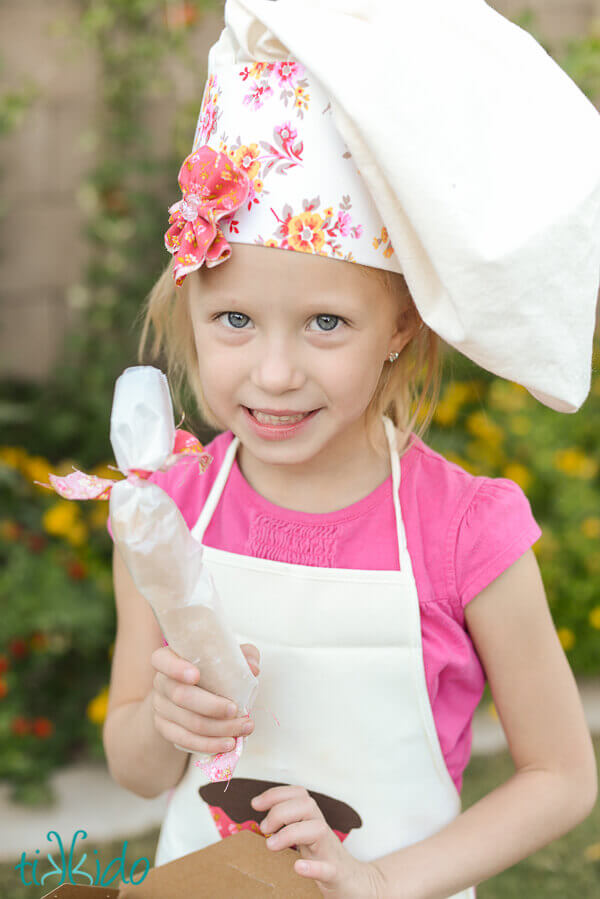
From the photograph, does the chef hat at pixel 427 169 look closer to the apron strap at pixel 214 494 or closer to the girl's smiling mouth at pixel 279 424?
the girl's smiling mouth at pixel 279 424

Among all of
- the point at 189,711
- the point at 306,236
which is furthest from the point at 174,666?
the point at 306,236

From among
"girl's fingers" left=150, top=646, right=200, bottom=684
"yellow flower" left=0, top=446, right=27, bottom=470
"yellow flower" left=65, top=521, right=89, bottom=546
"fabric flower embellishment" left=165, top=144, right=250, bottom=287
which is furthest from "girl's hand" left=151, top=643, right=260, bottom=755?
"yellow flower" left=0, top=446, right=27, bottom=470

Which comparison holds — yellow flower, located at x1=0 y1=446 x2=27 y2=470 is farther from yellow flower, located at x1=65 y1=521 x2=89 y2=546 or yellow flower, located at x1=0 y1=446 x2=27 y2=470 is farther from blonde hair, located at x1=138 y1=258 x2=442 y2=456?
blonde hair, located at x1=138 y1=258 x2=442 y2=456

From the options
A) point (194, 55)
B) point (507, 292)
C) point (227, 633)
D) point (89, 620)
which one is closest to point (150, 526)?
point (227, 633)

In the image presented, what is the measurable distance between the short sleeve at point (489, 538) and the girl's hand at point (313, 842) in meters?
0.34

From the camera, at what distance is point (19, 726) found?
110 inches

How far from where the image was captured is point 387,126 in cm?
106

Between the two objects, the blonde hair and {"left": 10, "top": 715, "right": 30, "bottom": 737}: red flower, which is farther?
{"left": 10, "top": 715, "right": 30, "bottom": 737}: red flower

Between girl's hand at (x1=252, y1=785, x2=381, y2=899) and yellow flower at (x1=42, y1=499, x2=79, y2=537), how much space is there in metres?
1.87

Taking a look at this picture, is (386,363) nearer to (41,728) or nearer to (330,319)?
(330,319)

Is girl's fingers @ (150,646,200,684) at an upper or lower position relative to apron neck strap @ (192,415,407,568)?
lower

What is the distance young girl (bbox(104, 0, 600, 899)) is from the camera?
1.10 meters

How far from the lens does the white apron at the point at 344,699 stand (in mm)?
1363

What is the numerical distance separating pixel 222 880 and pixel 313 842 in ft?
0.45
